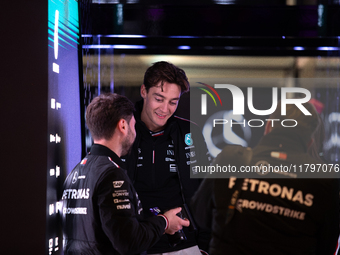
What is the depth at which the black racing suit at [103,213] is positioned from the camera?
174cm

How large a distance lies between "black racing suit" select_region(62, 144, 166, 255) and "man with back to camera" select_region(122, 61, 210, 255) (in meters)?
0.54

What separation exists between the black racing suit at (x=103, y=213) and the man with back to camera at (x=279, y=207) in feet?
1.64

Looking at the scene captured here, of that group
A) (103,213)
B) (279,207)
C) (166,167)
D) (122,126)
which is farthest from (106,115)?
(279,207)

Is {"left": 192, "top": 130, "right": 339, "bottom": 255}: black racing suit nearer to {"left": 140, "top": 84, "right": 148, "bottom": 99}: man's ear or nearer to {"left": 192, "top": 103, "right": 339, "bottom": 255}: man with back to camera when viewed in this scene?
{"left": 192, "top": 103, "right": 339, "bottom": 255}: man with back to camera

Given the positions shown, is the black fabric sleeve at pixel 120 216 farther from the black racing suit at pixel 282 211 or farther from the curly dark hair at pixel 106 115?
the black racing suit at pixel 282 211

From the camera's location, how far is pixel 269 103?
2.71 metres

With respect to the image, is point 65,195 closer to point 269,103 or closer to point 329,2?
point 269,103

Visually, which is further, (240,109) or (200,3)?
(240,109)

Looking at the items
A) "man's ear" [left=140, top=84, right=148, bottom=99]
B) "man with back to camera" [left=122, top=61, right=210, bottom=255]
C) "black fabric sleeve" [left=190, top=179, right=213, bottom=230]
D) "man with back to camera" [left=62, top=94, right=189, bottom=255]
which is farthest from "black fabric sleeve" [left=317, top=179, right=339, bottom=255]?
"man's ear" [left=140, top=84, right=148, bottom=99]

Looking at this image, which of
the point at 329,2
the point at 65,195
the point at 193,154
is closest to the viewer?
the point at 65,195

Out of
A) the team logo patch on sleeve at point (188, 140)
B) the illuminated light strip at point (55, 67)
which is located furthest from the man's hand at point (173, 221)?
Result: the illuminated light strip at point (55, 67)

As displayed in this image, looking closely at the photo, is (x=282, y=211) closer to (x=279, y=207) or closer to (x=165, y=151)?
(x=279, y=207)
